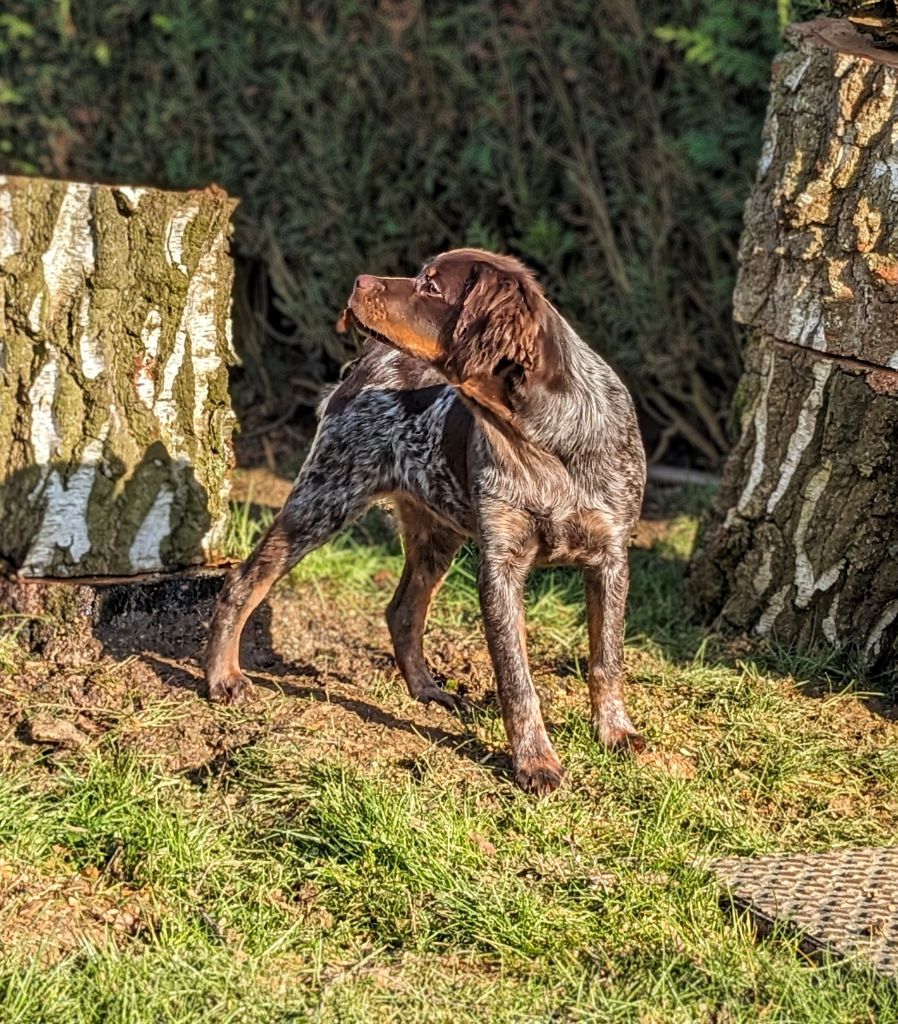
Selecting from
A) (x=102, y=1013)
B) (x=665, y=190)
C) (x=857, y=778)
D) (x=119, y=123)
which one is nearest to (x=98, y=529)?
(x=102, y=1013)

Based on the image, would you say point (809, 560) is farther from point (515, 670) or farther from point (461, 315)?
point (461, 315)

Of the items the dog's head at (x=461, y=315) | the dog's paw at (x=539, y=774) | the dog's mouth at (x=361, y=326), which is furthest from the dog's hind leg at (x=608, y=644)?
the dog's mouth at (x=361, y=326)

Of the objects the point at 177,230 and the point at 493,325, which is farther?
the point at 177,230

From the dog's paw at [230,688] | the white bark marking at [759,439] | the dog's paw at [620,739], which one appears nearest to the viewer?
the dog's paw at [620,739]

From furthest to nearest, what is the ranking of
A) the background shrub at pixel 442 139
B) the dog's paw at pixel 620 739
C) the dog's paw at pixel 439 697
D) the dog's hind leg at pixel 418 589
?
the background shrub at pixel 442 139 < the dog's hind leg at pixel 418 589 < the dog's paw at pixel 439 697 < the dog's paw at pixel 620 739

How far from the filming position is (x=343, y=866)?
13.6 ft

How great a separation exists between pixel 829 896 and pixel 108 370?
2944 millimetres

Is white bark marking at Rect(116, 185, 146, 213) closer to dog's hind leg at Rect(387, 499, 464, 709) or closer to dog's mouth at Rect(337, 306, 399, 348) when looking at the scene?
dog's mouth at Rect(337, 306, 399, 348)

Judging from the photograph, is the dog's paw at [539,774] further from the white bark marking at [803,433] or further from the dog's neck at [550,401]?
the white bark marking at [803,433]

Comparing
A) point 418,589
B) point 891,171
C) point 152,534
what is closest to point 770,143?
point 891,171

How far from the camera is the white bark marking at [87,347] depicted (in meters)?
5.40

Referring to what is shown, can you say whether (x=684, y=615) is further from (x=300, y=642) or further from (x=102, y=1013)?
(x=102, y=1013)

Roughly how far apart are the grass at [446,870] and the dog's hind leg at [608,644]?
0.33 ft

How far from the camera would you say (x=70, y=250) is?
17.6 feet
